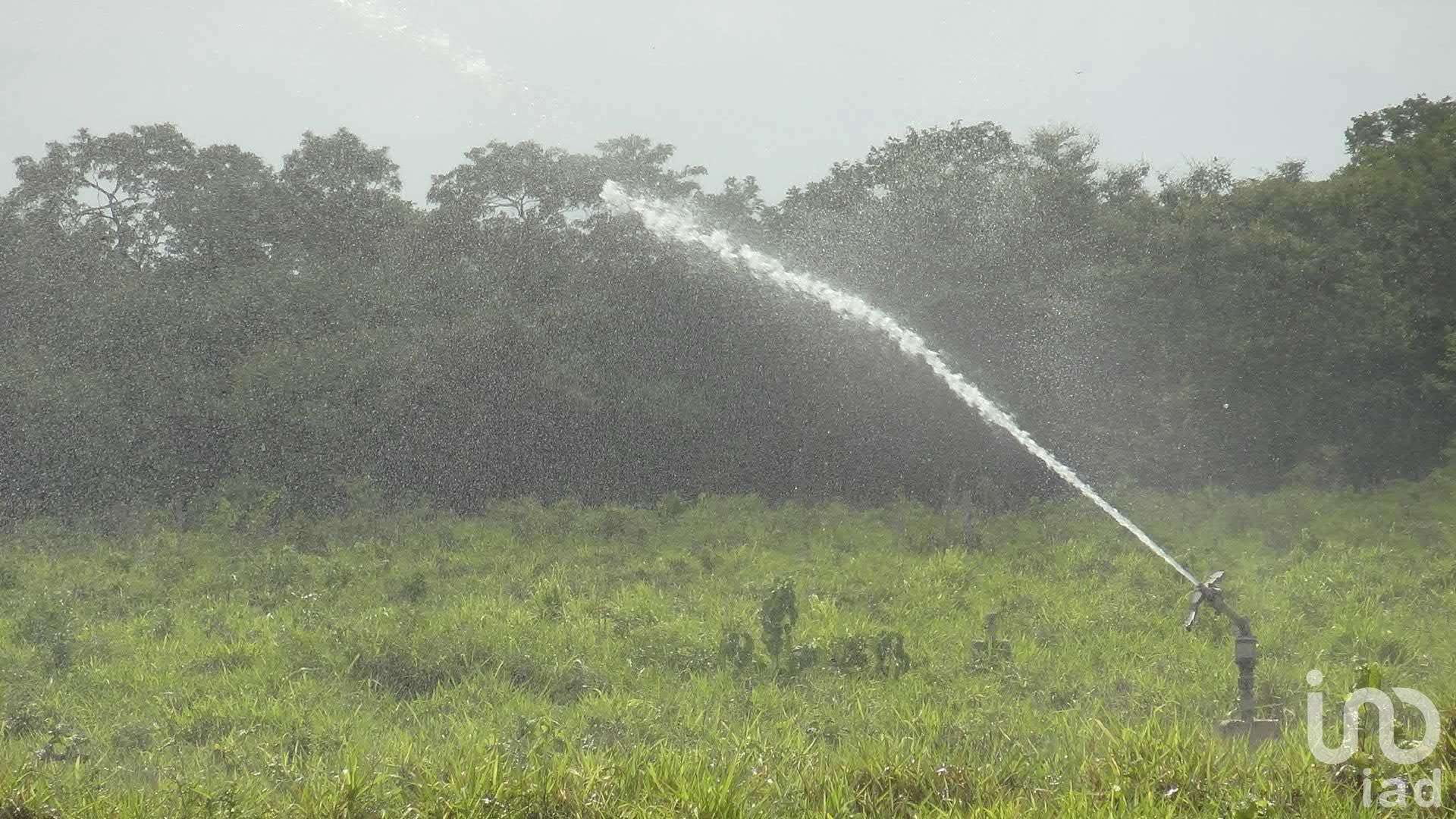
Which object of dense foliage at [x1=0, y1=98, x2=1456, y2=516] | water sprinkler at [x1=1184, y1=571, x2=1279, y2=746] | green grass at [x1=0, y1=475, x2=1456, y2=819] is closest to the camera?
green grass at [x1=0, y1=475, x2=1456, y2=819]

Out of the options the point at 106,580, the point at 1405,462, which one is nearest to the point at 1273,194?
the point at 1405,462

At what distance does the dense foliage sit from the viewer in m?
22.2

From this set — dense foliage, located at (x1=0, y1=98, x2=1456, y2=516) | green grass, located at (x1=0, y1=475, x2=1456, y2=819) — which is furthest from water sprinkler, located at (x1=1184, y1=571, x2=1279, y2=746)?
dense foliage, located at (x1=0, y1=98, x2=1456, y2=516)

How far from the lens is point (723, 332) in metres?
23.2

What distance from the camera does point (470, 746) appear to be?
7.45m

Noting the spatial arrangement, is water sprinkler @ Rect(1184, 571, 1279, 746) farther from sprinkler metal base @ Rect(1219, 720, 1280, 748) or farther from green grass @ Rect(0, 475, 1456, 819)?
green grass @ Rect(0, 475, 1456, 819)

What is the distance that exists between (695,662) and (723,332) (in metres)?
13.0

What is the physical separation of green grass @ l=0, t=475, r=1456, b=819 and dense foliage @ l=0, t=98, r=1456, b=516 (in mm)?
2489

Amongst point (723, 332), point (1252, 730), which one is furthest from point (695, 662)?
point (723, 332)

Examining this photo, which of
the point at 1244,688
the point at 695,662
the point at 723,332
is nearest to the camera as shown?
the point at 1244,688

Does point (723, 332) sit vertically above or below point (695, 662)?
above

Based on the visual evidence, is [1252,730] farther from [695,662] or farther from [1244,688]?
[695,662]

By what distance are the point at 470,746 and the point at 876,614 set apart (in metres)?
6.43

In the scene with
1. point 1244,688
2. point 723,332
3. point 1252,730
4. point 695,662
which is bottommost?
point 695,662
